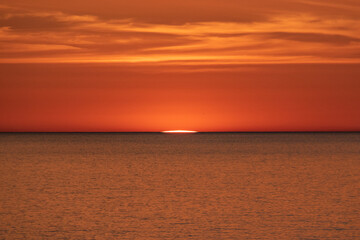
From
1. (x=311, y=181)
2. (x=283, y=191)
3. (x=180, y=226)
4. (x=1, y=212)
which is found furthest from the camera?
(x=311, y=181)

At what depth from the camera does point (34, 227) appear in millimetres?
22125

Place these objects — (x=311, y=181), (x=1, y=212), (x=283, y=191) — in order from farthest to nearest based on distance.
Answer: (x=311, y=181), (x=283, y=191), (x=1, y=212)

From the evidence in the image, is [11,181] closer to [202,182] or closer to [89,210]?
[202,182]

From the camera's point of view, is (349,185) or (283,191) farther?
(349,185)

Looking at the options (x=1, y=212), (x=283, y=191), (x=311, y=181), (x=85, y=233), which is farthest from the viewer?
(x=311, y=181)

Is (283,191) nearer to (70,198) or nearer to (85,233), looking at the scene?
(70,198)

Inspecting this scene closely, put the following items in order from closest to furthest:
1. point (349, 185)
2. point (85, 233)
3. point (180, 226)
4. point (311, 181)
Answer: point (85, 233), point (180, 226), point (349, 185), point (311, 181)

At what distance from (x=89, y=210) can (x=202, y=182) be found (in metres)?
14.9

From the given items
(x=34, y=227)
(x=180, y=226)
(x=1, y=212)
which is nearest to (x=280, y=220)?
(x=180, y=226)

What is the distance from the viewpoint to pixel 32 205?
28484mm

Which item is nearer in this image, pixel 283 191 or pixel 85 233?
pixel 85 233

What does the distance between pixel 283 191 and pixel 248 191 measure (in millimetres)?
1942

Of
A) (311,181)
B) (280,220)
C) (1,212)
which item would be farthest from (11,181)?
(280,220)

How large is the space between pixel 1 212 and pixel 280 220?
1138 cm
